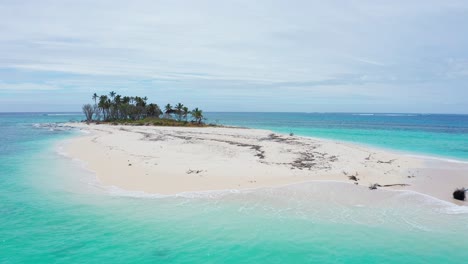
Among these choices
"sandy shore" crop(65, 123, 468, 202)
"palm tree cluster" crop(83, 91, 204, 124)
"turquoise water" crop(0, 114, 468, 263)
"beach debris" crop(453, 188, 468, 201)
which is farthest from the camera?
"palm tree cluster" crop(83, 91, 204, 124)

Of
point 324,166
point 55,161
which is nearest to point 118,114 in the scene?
point 55,161

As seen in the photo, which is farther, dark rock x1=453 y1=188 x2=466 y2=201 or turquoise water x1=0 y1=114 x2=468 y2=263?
dark rock x1=453 y1=188 x2=466 y2=201

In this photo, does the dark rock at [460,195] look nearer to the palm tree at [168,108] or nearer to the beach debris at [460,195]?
the beach debris at [460,195]

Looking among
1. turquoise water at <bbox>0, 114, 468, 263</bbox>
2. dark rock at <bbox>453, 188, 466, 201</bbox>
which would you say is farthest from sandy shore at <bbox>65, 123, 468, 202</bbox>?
turquoise water at <bbox>0, 114, 468, 263</bbox>

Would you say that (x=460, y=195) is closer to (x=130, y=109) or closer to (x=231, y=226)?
(x=231, y=226)

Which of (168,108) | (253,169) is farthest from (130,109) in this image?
(253,169)

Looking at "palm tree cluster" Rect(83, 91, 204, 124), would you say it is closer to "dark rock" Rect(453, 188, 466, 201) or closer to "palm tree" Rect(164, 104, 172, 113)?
"palm tree" Rect(164, 104, 172, 113)

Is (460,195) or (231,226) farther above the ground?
(460,195)

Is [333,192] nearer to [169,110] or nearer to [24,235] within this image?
[24,235]
